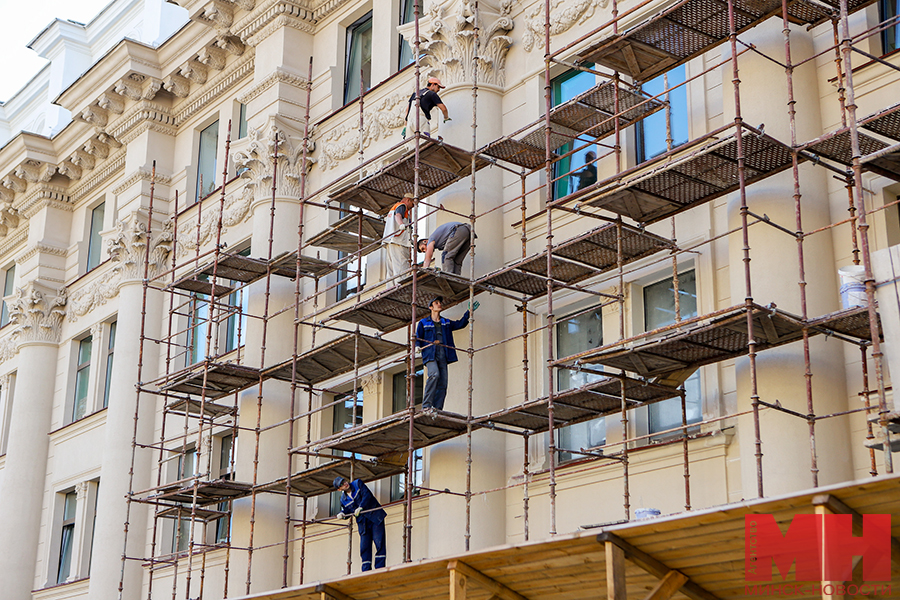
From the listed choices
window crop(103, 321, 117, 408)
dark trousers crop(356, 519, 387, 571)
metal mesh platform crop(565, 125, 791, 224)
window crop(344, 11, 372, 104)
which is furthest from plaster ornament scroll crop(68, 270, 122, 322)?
metal mesh platform crop(565, 125, 791, 224)

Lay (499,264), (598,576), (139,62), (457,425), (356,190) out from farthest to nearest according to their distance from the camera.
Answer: (139,62) → (356,190) → (499,264) → (457,425) → (598,576)

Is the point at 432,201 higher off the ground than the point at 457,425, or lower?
higher

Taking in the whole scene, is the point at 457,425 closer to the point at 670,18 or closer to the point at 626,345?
the point at 626,345

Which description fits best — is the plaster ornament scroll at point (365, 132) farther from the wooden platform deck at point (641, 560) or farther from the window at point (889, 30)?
the wooden platform deck at point (641, 560)

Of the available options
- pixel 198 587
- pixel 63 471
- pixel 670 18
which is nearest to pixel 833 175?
pixel 670 18

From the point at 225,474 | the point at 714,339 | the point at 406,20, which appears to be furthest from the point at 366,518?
the point at 406,20

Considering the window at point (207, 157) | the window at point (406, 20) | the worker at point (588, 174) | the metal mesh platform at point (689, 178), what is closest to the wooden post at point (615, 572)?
the metal mesh platform at point (689, 178)

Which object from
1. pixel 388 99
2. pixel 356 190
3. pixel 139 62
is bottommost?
pixel 356 190

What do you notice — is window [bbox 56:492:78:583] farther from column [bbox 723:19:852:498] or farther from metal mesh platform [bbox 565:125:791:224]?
column [bbox 723:19:852:498]

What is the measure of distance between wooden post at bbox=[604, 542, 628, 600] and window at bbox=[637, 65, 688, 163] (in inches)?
306

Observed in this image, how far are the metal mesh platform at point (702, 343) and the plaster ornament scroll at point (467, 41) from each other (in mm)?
6685

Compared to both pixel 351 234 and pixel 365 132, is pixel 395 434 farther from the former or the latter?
pixel 365 132

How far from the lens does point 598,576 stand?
12398 millimetres

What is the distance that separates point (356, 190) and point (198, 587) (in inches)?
364
